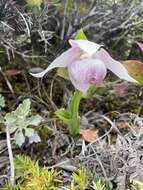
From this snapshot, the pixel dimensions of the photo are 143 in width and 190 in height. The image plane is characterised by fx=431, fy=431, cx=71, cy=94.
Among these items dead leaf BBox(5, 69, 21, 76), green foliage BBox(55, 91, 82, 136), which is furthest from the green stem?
dead leaf BBox(5, 69, 21, 76)

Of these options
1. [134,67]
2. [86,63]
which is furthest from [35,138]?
[134,67]

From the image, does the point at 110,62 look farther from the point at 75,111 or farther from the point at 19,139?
the point at 19,139

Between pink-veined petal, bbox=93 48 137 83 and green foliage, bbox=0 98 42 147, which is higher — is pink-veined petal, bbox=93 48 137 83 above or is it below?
above

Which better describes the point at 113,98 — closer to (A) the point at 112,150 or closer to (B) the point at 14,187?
(A) the point at 112,150

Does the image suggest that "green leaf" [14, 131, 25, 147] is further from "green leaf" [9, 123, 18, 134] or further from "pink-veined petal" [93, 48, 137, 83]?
"pink-veined petal" [93, 48, 137, 83]

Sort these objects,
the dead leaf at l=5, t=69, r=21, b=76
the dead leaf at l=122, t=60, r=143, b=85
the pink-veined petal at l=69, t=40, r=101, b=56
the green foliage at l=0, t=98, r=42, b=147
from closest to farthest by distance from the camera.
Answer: the pink-veined petal at l=69, t=40, r=101, b=56, the green foliage at l=0, t=98, r=42, b=147, the dead leaf at l=122, t=60, r=143, b=85, the dead leaf at l=5, t=69, r=21, b=76

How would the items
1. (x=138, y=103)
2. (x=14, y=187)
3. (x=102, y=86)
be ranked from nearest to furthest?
(x=14, y=187)
(x=102, y=86)
(x=138, y=103)

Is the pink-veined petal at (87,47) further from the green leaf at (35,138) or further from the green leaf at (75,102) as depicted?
the green leaf at (35,138)

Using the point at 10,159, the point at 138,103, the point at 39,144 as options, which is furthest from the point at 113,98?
the point at 10,159
